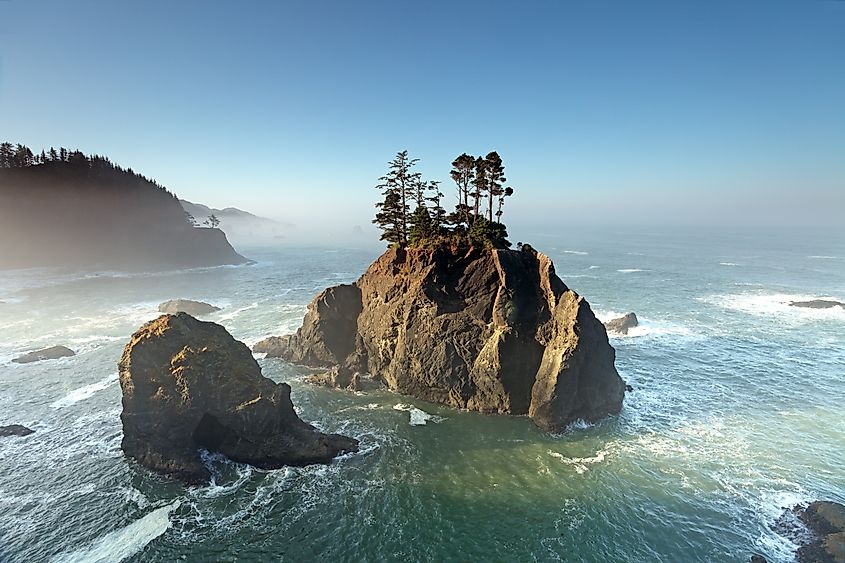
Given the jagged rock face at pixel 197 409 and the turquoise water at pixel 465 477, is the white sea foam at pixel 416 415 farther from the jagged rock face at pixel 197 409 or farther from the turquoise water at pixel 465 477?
the jagged rock face at pixel 197 409

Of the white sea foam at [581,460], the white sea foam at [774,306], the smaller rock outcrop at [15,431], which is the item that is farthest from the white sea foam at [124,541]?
the white sea foam at [774,306]

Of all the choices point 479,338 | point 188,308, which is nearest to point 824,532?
point 479,338

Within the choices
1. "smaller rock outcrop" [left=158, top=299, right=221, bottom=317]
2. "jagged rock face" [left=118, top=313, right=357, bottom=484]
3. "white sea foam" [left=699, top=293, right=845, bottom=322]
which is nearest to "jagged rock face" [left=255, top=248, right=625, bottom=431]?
"jagged rock face" [left=118, top=313, right=357, bottom=484]

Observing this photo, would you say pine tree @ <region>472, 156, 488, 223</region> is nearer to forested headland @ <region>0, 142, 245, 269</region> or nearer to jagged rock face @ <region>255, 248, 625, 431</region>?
jagged rock face @ <region>255, 248, 625, 431</region>

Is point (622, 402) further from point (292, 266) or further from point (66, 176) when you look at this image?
point (66, 176)

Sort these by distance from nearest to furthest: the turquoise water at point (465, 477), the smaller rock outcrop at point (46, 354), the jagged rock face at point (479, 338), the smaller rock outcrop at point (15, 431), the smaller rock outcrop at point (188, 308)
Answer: the turquoise water at point (465, 477), the smaller rock outcrop at point (15, 431), the jagged rock face at point (479, 338), the smaller rock outcrop at point (46, 354), the smaller rock outcrop at point (188, 308)

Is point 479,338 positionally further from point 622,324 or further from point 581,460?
point 622,324

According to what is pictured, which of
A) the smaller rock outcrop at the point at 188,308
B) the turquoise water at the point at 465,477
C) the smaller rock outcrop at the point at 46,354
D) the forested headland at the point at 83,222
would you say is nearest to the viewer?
the turquoise water at the point at 465,477
